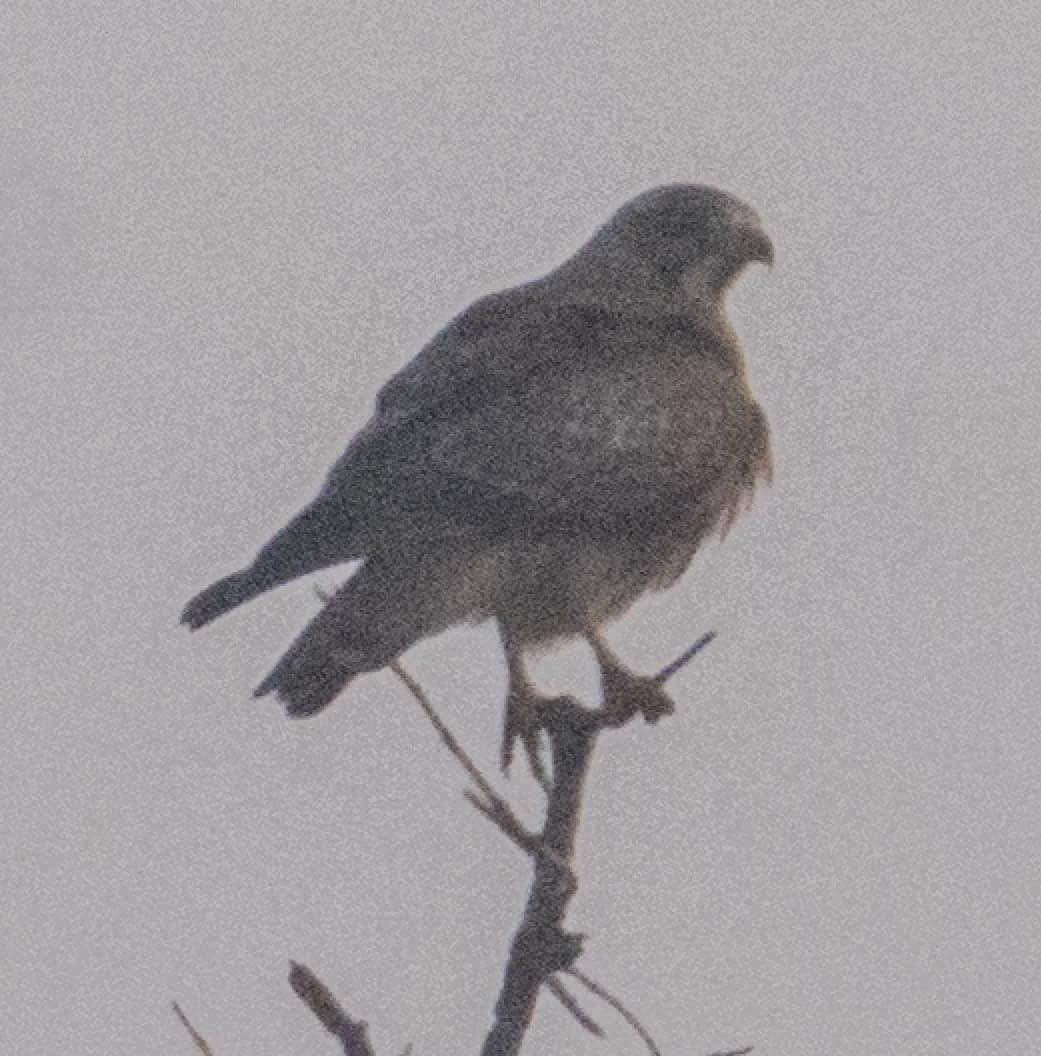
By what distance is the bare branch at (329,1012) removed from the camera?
10.8ft

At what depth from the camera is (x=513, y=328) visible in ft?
26.7

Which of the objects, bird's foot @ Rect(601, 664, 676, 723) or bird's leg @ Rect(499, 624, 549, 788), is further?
bird's leg @ Rect(499, 624, 549, 788)

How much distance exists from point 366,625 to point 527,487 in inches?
42.4

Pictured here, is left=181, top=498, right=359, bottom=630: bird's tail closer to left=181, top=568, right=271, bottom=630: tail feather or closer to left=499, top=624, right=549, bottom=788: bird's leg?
left=181, top=568, right=271, bottom=630: tail feather

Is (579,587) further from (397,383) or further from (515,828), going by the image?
(515,828)

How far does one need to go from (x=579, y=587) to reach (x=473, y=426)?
577mm

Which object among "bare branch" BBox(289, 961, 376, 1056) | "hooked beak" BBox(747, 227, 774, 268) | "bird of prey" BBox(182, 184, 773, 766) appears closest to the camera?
"bare branch" BBox(289, 961, 376, 1056)

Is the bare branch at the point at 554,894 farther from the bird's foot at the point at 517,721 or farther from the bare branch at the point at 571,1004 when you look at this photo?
the bird's foot at the point at 517,721

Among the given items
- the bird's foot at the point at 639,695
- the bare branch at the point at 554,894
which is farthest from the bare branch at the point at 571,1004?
the bird's foot at the point at 639,695

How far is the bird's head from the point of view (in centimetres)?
924

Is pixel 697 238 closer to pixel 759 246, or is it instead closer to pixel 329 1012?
pixel 759 246

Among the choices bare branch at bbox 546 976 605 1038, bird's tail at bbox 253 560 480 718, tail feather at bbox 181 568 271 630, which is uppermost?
tail feather at bbox 181 568 271 630

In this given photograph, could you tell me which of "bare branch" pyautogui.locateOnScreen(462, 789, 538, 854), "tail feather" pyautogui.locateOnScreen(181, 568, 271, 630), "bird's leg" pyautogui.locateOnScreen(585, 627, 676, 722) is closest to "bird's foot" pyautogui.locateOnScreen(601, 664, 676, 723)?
"bird's leg" pyautogui.locateOnScreen(585, 627, 676, 722)

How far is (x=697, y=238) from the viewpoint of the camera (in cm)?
931
